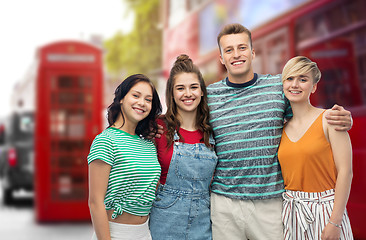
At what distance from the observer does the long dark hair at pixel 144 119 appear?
237 centimetres

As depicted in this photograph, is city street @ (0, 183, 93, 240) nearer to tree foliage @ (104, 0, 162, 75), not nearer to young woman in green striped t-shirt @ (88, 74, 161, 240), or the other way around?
young woman in green striped t-shirt @ (88, 74, 161, 240)

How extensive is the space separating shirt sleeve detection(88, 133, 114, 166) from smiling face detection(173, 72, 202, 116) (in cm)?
47

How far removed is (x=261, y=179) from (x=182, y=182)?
42cm

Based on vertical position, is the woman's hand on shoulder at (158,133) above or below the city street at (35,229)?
above

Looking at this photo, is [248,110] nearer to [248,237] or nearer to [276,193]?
[276,193]

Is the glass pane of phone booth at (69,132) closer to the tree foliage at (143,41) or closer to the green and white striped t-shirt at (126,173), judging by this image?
the green and white striped t-shirt at (126,173)

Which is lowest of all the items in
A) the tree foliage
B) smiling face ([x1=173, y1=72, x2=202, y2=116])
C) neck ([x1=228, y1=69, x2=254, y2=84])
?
smiling face ([x1=173, y1=72, x2=202, y2=116])

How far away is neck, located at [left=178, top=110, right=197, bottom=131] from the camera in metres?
2.47

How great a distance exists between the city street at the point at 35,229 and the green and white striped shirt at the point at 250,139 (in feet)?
13.1

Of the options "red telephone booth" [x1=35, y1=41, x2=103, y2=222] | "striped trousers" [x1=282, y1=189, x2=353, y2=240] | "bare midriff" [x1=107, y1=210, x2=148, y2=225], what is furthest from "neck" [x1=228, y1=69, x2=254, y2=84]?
"red telephone booth" [x1=35, y1=41, x2=103, y2=222]

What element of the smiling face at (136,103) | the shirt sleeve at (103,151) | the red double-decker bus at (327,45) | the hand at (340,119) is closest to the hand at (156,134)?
the smiling face at (136,103)

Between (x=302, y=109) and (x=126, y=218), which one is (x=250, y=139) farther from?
(x=126, y=218)

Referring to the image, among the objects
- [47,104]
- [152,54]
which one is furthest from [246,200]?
[152,54]

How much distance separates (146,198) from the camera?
2.23 metres
